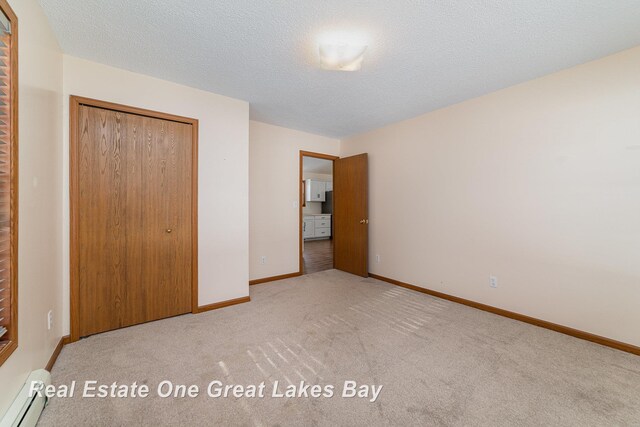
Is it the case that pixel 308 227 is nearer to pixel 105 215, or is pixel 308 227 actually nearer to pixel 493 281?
pixel 493 281

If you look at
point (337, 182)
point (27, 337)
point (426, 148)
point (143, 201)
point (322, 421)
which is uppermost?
point (426, 148)

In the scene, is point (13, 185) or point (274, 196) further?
point (274, 196)

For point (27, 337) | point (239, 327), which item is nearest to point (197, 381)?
point (239, 327)

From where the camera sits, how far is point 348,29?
1753mm

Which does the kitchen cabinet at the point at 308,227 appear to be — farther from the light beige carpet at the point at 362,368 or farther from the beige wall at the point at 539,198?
the light beige carpet at the point at 362,368

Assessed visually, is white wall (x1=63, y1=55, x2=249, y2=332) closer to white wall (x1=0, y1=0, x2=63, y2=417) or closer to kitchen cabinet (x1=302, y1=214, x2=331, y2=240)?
white wall (x1=0, y1=0, x2=63, y2=417)

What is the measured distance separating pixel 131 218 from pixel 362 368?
7.74 feet

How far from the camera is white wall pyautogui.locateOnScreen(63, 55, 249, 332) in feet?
7.81

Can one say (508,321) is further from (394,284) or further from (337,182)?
(337,182)

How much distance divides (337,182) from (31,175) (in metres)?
3.67

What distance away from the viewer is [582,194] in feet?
7.14

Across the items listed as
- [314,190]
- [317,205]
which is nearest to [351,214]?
[314,190]

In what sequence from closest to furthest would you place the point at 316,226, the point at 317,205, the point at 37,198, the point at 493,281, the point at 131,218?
the point at 37,198 < the point at 131,218 < the point at 493,281 < the point at 316,226 < the point at 317,205

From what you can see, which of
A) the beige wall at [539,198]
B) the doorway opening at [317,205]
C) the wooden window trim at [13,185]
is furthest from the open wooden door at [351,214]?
the wooden window trim at [13,185]
